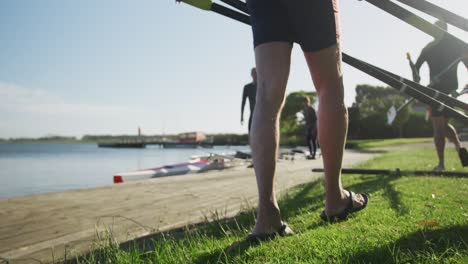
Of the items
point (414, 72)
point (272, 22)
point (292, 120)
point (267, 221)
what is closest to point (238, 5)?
point (272, 22)

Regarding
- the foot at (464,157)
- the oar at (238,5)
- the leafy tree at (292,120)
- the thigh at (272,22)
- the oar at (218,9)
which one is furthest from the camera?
the leafy tree at (292,120)

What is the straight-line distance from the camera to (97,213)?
3264mm

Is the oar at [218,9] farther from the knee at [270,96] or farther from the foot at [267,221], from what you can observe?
the foot at [267,221]

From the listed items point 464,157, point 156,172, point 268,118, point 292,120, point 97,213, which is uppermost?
point 292,120

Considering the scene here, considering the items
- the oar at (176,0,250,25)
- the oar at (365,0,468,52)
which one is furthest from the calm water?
the oar at (365,0,468,52)

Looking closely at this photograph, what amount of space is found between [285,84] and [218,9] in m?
1.00

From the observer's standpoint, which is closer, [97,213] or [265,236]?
[265,236]

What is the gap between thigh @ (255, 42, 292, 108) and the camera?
5.92 feet

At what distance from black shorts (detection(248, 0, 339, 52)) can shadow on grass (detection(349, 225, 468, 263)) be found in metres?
1.04

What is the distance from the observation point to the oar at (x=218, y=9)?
2.37 metres

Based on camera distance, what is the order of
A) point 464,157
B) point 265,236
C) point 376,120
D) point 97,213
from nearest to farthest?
point 265,236 < point 97,213 < point 464,157 < point 376,120

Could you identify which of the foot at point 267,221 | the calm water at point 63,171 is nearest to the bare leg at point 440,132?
the foot at point 267,221

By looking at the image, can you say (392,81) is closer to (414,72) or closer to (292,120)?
(414,72)

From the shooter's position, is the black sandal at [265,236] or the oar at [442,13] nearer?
the black sandal at [265,236]
